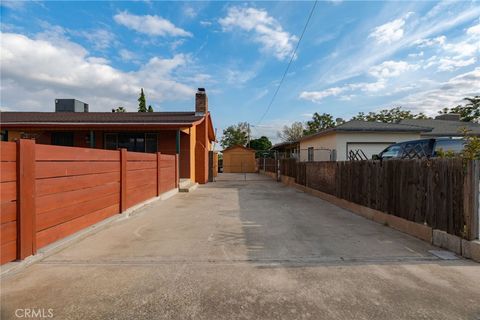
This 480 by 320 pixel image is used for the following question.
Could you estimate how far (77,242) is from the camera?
5316 mm

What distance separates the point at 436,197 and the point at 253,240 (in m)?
3.42

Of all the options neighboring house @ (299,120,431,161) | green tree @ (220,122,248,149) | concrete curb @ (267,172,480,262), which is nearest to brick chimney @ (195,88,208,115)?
neighboring house @ (299,120,431,161)

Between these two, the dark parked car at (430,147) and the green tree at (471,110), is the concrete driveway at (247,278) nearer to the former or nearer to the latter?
the dark parked car at (430,147)

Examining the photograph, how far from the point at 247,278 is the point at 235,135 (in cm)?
6303

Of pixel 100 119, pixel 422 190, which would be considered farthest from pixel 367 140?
pixel 100 119

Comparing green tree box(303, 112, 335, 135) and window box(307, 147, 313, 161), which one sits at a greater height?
green tree box(303, 112, 335, 135)

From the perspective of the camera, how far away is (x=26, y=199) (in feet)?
13.3

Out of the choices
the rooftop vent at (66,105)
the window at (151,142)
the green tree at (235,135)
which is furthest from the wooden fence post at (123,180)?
the green tree at (235,135)

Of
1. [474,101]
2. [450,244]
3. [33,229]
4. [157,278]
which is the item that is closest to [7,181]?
[33,229]

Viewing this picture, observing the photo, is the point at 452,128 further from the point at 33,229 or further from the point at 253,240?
the point at 33,229

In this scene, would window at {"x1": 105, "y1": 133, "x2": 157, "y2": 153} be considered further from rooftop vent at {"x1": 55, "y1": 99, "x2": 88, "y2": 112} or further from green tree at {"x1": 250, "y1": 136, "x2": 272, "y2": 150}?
green tree at {"x1": 250, "y1": 136, "x2": 272, "y2": 150}

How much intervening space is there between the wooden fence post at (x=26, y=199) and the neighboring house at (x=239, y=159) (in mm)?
35141

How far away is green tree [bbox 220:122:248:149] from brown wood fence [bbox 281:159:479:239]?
56058 mm

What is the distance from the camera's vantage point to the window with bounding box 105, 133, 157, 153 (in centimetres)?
1692
